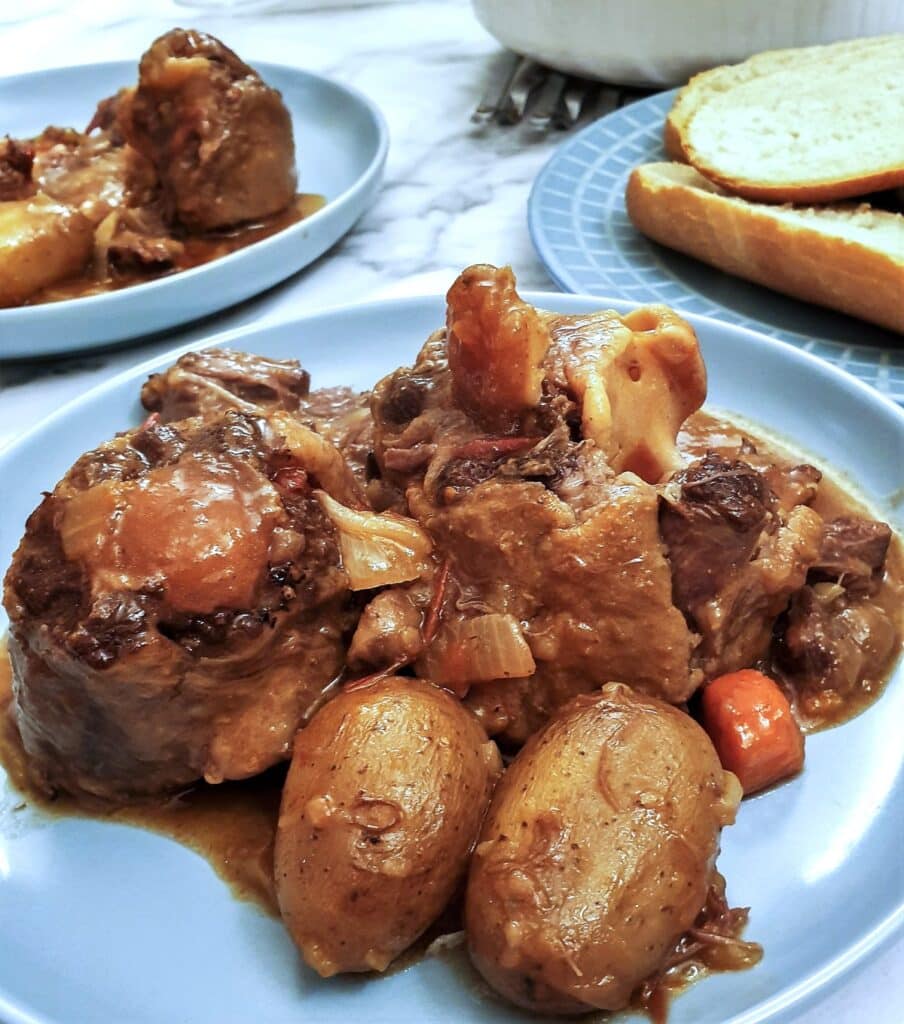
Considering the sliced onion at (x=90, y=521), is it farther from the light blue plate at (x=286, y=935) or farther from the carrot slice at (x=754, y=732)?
the carrot slice at (x=754, y=732)

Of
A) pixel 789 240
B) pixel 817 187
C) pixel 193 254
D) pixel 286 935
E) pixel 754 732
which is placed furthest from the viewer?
pixel 193 254

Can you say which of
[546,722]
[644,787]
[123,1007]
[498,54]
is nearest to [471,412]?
[546,722]

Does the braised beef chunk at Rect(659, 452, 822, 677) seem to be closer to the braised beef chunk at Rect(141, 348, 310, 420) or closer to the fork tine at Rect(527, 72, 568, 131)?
the braised beef chunk at Rect(141, 348, 310, 420)

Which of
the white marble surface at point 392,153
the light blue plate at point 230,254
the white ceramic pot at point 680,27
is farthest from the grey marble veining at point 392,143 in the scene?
the white ceramic pot at point 680,27

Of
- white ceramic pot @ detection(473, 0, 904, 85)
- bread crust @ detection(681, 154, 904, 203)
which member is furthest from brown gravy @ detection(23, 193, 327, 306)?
bread crust @ detection(681, 154, 904, 203)

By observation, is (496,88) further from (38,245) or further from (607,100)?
(38,245)

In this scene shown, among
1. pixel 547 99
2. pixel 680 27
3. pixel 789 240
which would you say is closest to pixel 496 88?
pixel 547 99
